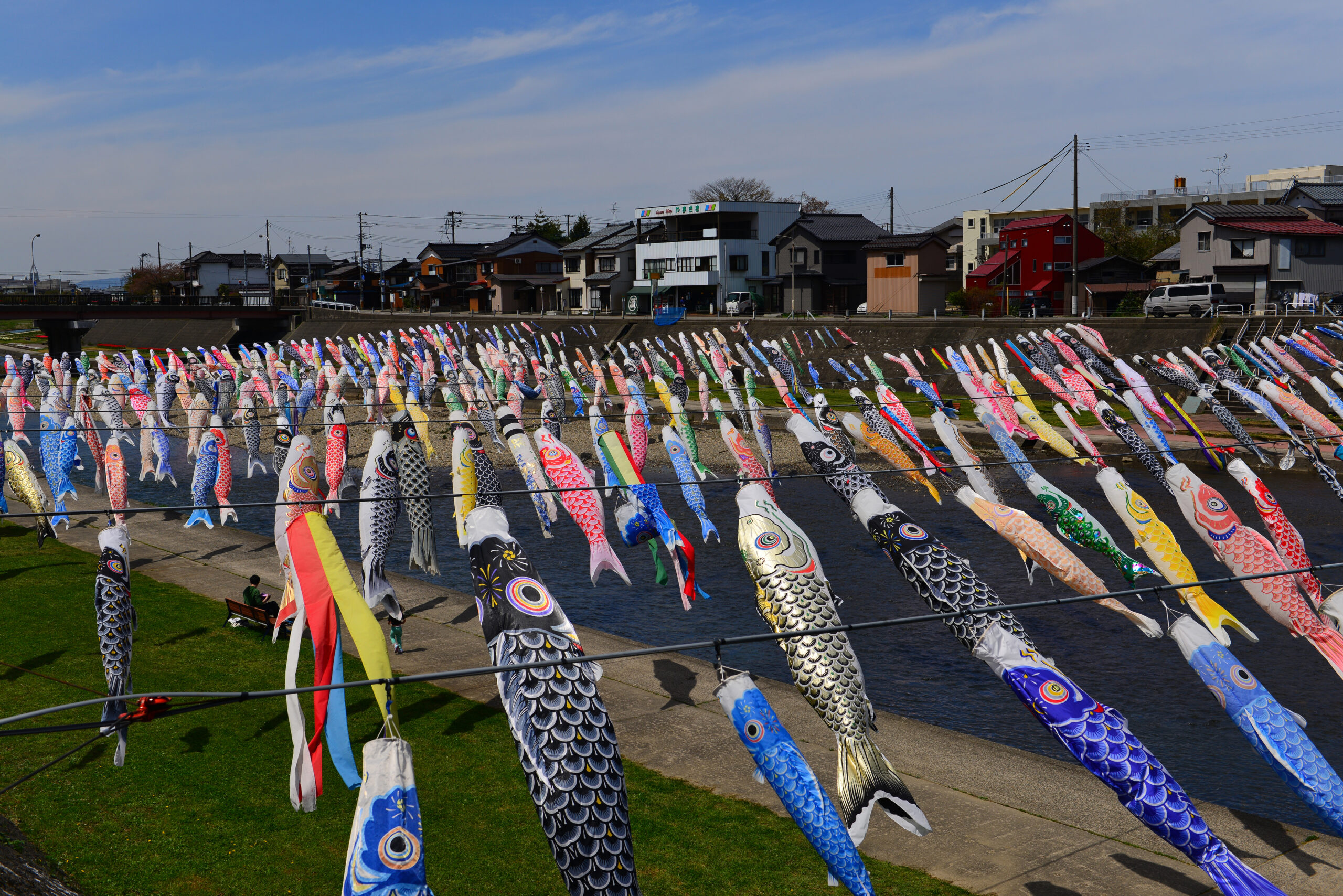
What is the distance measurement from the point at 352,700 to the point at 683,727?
4674 millimetres

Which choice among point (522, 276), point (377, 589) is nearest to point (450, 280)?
point (522, 276)

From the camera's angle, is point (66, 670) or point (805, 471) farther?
point (805, 471)

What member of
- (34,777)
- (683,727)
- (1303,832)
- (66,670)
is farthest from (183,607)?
(1303,832)

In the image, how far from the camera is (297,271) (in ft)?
409

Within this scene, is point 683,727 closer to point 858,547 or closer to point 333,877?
point 333,877

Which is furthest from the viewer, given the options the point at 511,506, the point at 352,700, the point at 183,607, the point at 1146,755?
the point at 511,506

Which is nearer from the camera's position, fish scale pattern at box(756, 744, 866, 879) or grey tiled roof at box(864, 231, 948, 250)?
fish scale pattern at box(756, 744, 866, 879)

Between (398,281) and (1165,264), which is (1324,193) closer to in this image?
(1165,264)

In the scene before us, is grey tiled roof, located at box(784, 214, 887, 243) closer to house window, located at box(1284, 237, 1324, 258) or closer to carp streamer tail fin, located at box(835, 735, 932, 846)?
house window, located at box(1284, 237, 1324, 258)

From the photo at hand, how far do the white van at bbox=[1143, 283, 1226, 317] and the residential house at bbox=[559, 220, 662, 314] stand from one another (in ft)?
138

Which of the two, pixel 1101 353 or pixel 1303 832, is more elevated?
pixel 1101 353

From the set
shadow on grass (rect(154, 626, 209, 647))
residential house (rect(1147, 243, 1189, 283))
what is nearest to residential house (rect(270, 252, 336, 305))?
residential house (rect(1147, 243, 1189, 283))

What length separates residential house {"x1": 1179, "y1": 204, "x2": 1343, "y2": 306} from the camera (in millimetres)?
57188

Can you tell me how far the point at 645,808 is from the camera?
1116 centimetres
